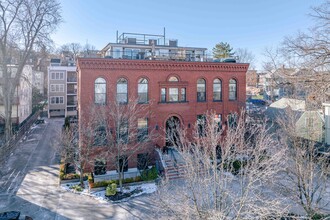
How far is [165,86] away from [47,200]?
42.9 ft

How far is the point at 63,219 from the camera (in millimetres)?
13906

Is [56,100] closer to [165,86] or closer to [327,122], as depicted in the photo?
[165,86]

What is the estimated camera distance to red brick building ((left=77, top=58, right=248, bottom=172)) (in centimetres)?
2041

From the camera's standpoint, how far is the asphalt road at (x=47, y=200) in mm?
14469

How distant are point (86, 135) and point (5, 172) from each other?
852 cm

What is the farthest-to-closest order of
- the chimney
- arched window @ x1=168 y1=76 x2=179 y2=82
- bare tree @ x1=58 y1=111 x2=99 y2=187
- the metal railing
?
1. the chimney
2. the metal railing
3. arched window @ x1=168 y1=76 x2=179 y2=82
4. bare tree @ x1=58 y1=111 x2=99 y2=187

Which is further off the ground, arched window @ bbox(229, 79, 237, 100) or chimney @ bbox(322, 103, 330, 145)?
arched window @ bbox(229, 79, 237, 100)

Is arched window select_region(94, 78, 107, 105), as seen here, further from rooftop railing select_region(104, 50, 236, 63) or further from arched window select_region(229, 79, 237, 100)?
arched window select_region(229, 79, 237, 100)

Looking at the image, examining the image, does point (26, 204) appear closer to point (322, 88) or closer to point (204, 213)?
point (204, 213)

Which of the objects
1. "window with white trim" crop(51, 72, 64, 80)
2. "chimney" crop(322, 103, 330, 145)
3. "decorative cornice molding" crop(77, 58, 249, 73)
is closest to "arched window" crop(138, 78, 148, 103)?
"decorative cornice molding" crop(77, 58, 249, 73)

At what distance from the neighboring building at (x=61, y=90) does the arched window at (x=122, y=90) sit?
1313 inches

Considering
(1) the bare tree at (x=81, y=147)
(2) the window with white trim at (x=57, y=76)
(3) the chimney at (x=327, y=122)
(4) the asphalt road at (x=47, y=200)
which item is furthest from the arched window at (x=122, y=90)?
(2) the window with white trim at (x=57, y=76)

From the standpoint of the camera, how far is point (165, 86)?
22.7m

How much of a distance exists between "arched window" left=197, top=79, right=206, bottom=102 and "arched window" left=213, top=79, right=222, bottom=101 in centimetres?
115
